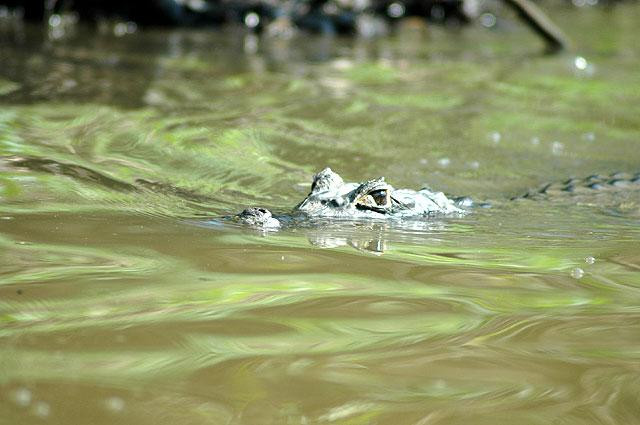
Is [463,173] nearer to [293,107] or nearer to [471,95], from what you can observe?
[293,107]

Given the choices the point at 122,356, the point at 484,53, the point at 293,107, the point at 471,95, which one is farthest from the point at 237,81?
the point at 122,356

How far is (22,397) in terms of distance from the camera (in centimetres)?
254

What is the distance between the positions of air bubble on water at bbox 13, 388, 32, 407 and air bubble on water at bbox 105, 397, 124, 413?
21cm

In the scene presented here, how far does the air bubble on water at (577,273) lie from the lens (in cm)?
387

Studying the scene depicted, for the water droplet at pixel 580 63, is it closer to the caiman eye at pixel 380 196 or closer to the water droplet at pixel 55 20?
the caiman eye at pixel 380 196

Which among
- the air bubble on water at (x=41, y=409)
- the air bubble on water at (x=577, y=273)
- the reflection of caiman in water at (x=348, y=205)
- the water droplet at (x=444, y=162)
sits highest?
the water droplet at (x=444, y=162)

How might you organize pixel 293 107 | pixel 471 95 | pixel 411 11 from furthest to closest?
pixel 411 11, pixel 471 95, pixel 293 107

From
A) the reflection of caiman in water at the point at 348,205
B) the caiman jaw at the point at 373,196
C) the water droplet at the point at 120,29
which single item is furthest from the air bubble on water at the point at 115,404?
the water droplet at the point at 120,29

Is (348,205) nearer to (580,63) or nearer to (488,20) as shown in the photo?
(580,63)

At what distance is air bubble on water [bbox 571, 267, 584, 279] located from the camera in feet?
12.7

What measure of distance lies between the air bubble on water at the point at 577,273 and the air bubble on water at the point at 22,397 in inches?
89.6

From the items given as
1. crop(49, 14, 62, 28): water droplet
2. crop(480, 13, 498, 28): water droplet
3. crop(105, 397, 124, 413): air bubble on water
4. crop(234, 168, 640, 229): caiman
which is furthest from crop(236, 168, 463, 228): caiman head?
crop(480, 13, 498, 28): water droplet

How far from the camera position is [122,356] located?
2.85 meters

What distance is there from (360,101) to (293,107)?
29.5 inches
